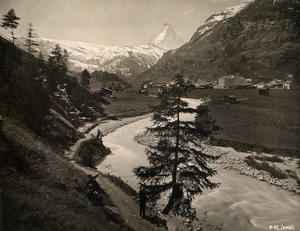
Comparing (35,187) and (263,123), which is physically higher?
(263,123)

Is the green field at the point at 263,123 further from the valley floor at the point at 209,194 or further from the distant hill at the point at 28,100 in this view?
the distant hill at the point at 28,100

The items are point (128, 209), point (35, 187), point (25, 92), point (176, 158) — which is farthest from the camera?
point (25, 92)

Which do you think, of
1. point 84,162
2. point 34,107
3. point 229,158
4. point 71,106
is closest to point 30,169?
point 84,162

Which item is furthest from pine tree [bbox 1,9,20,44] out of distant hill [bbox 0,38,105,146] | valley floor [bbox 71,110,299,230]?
valley floor [bbox 71,110,299,230]

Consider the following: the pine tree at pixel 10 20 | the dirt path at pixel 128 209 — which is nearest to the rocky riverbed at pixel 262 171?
the dirt path at pixel 128 209

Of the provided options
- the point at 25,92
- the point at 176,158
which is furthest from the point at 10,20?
the point at 176,158

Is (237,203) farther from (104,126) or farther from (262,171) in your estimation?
(104,126)

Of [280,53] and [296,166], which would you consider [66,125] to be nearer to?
[296,166]
